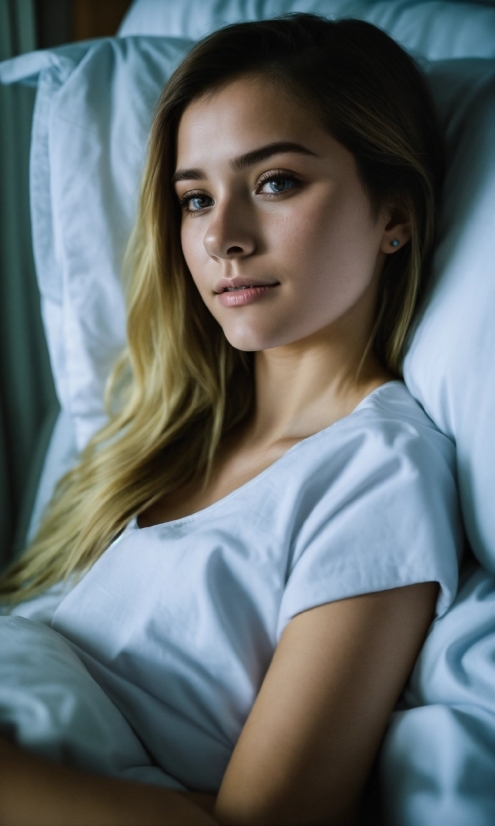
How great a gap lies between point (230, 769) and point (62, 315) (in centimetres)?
88

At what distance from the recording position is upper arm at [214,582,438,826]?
0.70 meters

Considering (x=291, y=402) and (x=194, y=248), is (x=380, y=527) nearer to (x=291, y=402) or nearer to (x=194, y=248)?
(x=291, y=402)

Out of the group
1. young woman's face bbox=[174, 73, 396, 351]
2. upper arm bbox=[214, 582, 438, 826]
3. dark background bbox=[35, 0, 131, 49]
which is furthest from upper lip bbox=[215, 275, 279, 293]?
dark background bbox=[35, 0, 131, 49]

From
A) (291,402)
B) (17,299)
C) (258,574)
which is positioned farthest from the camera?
(17,299)

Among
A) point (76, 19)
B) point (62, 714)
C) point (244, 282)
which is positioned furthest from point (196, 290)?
point (76, 19)

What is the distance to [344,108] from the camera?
3.01ft

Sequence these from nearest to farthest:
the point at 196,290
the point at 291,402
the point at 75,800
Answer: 1. the point at 75,800
2. the point at 291,402
3. the point at 196,290

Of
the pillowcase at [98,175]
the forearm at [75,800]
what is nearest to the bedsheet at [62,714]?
the forearm at [75,800]

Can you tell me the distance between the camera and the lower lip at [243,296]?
3.06 feet

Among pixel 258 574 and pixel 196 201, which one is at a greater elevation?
pixel 196 201

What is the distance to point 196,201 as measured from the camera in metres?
1.03

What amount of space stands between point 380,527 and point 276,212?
0.41 metres

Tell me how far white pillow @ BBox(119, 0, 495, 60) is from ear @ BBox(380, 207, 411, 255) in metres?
0.32

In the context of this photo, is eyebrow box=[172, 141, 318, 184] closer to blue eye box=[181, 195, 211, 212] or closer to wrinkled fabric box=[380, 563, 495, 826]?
blue eye box=[181, 195, 211, 212]
